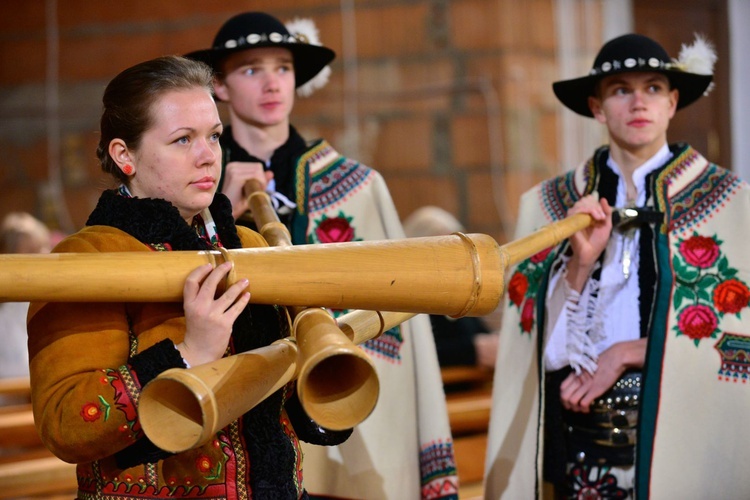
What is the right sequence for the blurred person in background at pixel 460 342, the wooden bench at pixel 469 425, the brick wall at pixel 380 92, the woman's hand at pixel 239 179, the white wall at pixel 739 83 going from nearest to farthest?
the woman's hand at pixel 239 179
the wooden bench at pixel 469 425
the blurred person in background at pixel 460 342
the white wall at pixel 739 83
the brick wall at pixel 380 92

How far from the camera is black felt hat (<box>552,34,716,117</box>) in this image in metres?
2.23

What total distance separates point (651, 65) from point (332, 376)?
1.31 m

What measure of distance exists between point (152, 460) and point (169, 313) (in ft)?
0.62

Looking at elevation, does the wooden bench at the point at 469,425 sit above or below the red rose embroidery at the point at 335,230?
below

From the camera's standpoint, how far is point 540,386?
7.60 ft

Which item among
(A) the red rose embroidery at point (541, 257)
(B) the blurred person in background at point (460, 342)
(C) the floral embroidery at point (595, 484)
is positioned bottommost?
(C) the floral embroidery at point (595, 484)

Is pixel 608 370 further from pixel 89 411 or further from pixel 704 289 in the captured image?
pixel 89 411

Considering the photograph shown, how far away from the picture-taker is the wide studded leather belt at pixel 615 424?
7.20ft

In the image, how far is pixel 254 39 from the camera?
2264 mm

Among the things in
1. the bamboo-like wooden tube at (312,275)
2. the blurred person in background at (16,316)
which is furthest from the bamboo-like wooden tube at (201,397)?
the blurred person in background at (16,316)

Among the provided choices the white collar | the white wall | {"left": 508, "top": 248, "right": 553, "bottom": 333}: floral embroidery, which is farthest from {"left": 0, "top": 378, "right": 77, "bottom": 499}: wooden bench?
the white wall

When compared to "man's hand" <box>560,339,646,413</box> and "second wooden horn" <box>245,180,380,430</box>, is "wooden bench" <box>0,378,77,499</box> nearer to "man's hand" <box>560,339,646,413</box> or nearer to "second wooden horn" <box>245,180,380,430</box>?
"man's hand" <box>560,339,646,413</box>

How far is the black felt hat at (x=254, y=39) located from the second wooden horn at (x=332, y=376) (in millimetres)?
1148

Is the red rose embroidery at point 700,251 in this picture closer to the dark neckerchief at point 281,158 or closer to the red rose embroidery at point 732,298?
the red rose embroidery at point 732,298
